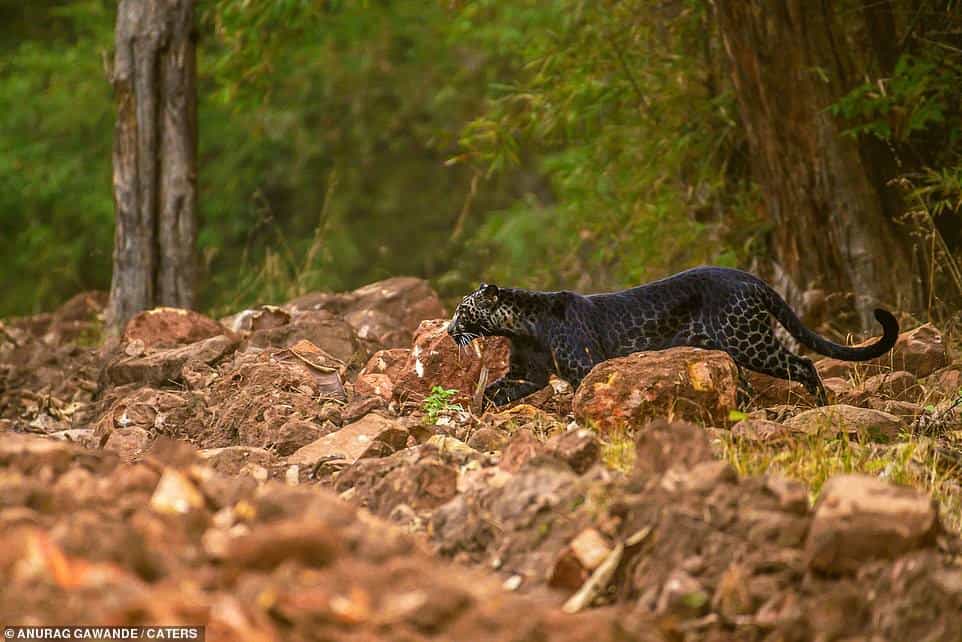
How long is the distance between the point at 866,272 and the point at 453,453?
15.4 ft

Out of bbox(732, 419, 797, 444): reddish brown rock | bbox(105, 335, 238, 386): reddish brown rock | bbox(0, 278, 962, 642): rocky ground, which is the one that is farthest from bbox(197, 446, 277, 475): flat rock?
bbox(105, 335, 238, 386): reddish brown rock

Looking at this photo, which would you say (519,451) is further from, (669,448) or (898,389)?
(898,389)

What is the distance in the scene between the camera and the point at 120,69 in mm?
11023

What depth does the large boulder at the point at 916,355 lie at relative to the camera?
24.0ft

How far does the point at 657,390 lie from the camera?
5793 millimetres

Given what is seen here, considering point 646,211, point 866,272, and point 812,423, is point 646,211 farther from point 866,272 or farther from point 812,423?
point 812,423

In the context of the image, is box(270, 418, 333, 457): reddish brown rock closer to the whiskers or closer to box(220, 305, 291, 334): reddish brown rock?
the whiskers

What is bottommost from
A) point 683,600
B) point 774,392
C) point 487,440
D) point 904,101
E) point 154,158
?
point 774,392

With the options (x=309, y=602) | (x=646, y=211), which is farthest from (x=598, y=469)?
(x=646, y=211)

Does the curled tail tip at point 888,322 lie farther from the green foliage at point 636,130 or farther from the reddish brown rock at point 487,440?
the green foliage at point 636,130

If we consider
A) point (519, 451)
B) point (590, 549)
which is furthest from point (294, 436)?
point (590, 549)

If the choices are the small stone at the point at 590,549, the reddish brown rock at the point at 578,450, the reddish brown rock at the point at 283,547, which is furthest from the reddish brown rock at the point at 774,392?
the reddish brown rock at the point at 283,547

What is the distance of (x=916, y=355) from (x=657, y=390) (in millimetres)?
2158

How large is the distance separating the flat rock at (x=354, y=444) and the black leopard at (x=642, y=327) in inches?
37.3
